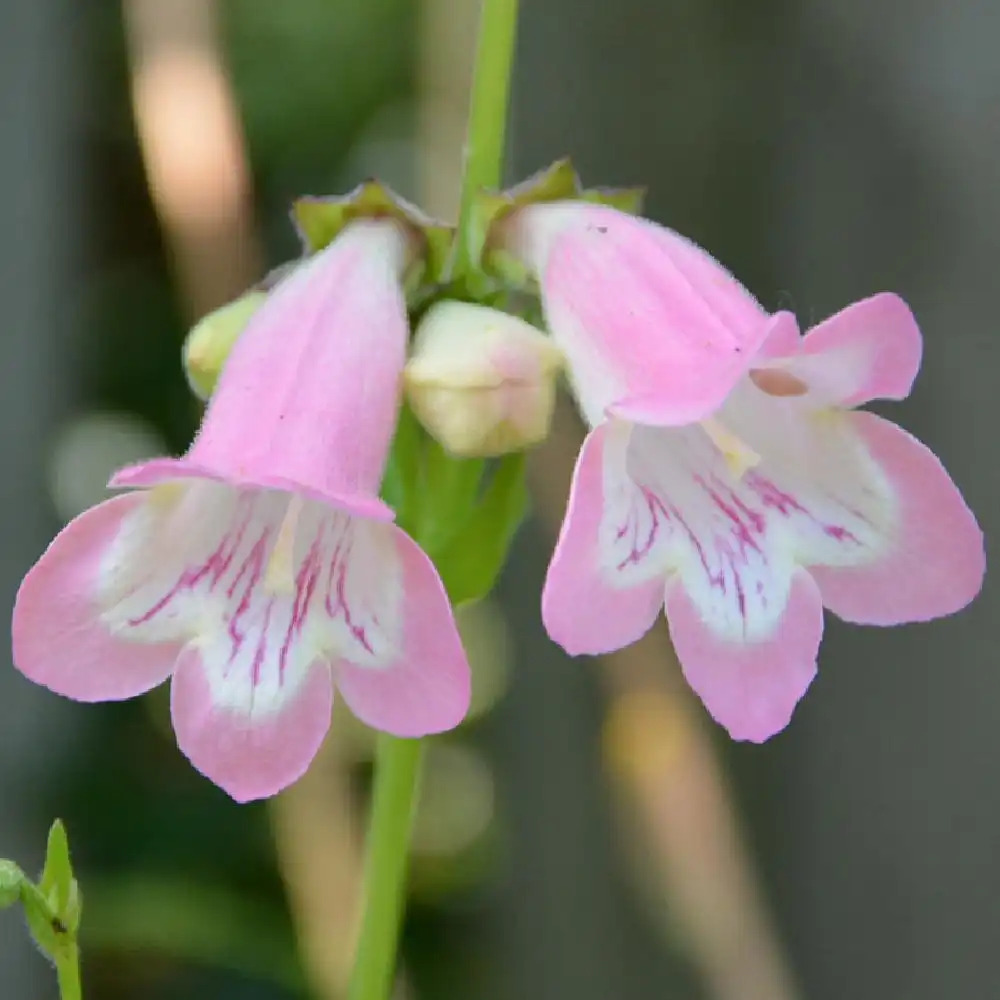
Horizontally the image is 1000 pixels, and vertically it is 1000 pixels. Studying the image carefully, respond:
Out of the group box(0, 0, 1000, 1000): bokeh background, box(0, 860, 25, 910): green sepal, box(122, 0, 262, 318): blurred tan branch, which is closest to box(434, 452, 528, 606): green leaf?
box(0, 860, 25, 910): green sepal

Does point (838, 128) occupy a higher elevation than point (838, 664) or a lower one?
higher

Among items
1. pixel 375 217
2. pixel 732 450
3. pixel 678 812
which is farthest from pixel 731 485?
pixel 678 812

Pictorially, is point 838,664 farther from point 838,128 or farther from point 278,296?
point 278,296

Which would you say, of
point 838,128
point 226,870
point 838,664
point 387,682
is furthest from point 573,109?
point 387,682

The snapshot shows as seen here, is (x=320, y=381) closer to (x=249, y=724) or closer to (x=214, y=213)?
(x=249, y=724)

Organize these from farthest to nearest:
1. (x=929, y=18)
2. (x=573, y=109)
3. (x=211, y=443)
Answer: (x=573, y=109), (x=929, y=18), (x=211, y=443)

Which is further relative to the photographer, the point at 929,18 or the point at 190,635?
the point at 929,18

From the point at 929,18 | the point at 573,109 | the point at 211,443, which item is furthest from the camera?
the point at 573,109
